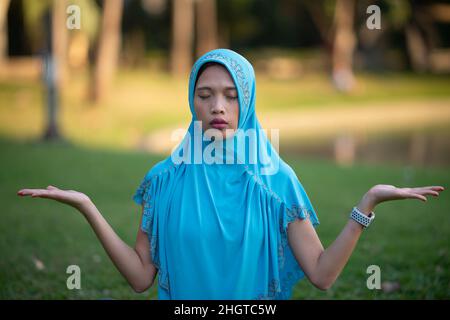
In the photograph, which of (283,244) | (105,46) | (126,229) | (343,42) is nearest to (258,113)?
(105,46)

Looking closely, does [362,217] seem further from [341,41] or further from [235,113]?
[341,41]

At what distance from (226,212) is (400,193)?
0.69 m

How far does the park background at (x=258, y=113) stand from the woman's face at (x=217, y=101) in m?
2.02

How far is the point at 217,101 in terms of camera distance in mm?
2432

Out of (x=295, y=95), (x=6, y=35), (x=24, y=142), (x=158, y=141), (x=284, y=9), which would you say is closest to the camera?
(x=24, y=142)

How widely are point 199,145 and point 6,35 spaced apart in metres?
27.8

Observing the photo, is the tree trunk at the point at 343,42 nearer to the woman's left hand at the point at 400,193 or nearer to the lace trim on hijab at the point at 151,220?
the lace trim on hijab at the point at 151,220

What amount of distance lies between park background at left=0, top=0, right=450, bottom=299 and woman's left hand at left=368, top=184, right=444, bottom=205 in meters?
1.95

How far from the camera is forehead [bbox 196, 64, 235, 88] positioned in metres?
2.44

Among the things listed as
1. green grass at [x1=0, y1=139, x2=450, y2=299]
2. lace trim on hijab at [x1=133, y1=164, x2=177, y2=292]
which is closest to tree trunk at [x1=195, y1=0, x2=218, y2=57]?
green grass at [x1=0, y1=139, x2=450, y2=299]

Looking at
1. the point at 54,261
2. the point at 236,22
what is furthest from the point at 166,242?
the point at 236,22

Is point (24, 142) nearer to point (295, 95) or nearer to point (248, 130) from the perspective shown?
point (248, 130)

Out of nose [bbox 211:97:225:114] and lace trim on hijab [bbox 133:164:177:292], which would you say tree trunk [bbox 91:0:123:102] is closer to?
lace trim on hijab [bbox 133:164:177:292]

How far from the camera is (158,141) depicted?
15.9 metres
